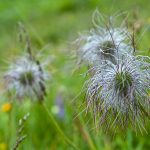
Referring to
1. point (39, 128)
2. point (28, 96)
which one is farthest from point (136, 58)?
point (39, 128)

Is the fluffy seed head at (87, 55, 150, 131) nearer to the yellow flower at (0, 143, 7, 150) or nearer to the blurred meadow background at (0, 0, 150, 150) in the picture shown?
the blurred meadow background at (0, 0, 150, 150)

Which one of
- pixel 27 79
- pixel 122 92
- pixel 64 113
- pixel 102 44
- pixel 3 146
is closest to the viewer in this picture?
pixel 122 92

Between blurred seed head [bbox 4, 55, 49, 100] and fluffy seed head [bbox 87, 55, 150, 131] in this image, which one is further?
blurred seed head [bbox 4, 55, 49, 100]

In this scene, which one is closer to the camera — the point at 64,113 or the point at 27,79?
the point at 27,79

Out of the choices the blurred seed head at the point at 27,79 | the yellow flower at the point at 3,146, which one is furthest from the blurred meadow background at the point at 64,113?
the blurred seed head at the point at 27,79

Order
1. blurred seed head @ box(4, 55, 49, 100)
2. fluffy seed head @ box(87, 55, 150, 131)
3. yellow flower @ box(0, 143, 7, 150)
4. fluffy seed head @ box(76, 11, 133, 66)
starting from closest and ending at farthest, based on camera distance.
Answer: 1. fluffy seed head @ box(87, 55, 150, 131)
2. fluffy seed head @ box(76, 11, 133, 66)
3. blurred seed head @ box(4, 55, 49, 100)
4. yellow flower @ box(0, 143, 7, 150)

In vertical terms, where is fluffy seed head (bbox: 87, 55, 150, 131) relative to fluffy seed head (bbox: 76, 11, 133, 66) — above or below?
below

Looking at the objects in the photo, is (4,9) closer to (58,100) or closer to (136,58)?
(58,100)

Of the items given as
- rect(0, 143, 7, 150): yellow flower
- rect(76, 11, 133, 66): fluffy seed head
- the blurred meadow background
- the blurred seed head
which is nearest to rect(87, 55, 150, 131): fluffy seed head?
the blurred meadow background

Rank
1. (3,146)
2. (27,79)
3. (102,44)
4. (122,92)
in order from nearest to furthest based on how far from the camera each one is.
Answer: (122,92)
(102,44)
(27,79)
(3,146)

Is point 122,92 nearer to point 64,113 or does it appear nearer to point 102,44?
point 102,44

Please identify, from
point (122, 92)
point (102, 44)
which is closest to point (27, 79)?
point (102, 44)
